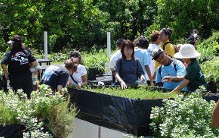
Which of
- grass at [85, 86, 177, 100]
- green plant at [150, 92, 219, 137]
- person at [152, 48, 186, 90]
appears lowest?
green plant at [150, 92, 219, 137]

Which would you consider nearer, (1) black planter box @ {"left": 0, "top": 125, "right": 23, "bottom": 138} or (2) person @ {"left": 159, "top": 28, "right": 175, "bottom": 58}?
(1) black planter box @ {"left": 0, "top": 125, "right": 23, "bottom": 138}

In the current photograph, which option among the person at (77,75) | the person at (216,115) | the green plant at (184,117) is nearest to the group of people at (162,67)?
the person at (77,75)

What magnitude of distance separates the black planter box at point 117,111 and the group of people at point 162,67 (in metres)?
0.74

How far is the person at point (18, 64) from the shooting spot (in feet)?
29.1

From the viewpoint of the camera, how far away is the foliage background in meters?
24.0

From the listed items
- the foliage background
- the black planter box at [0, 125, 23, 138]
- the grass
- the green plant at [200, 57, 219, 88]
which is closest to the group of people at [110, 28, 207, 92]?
the grass

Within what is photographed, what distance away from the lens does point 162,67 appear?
772 cm

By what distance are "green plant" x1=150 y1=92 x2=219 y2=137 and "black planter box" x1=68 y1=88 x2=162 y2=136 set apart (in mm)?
141

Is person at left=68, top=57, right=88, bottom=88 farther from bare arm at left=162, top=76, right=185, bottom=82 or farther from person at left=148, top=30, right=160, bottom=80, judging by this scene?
bare arm at left=162, top=76, right=185, bottom=82

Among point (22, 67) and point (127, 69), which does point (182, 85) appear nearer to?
point (127, 69)

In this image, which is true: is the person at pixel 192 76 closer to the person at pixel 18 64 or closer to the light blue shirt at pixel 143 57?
the light blue shirt at pixel 143 57

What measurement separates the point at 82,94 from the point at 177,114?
1761 mm

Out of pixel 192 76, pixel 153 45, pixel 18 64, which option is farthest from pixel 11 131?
pixel 153 45

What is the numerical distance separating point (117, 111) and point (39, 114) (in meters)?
0.86
